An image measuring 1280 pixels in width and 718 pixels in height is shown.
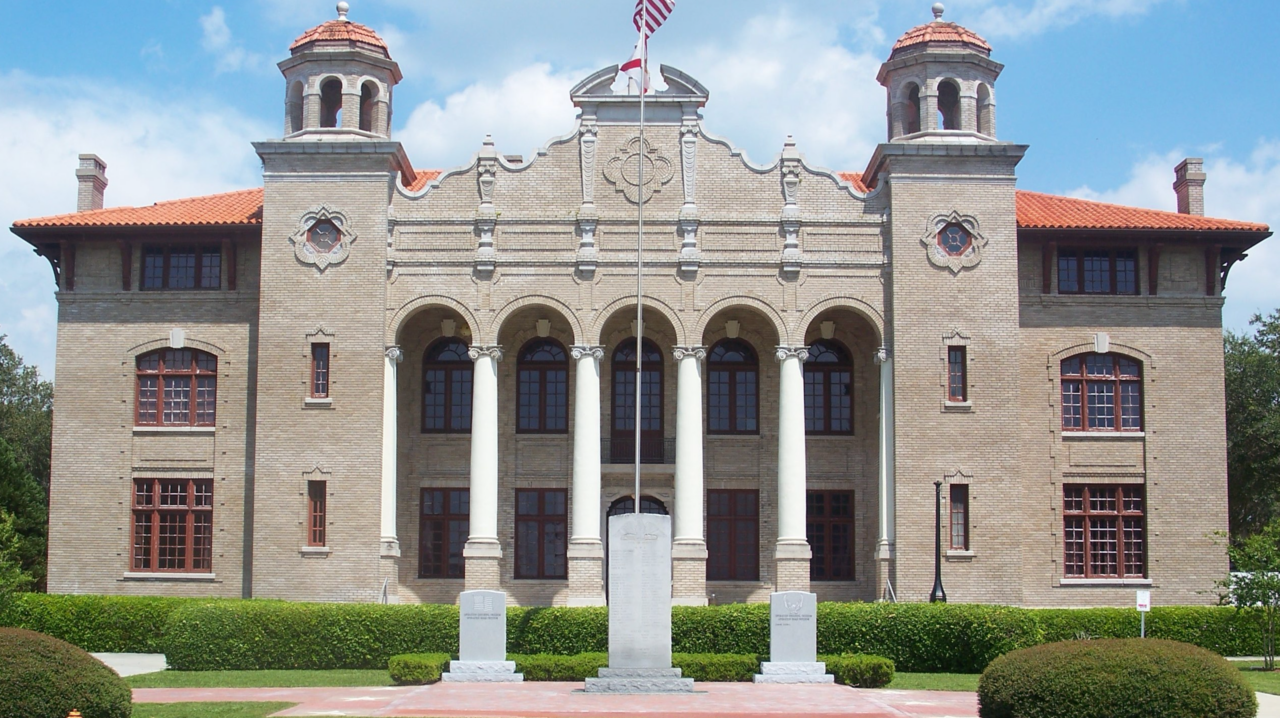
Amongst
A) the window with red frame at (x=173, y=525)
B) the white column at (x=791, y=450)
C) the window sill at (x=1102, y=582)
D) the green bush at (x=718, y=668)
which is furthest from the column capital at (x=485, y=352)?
the window sill at (x=1102, y=582)

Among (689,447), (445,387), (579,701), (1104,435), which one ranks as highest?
(445,387)

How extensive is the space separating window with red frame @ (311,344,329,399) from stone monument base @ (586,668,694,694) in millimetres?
14018

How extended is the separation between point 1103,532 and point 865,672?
1325cm

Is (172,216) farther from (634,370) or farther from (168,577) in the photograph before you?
(634,370)

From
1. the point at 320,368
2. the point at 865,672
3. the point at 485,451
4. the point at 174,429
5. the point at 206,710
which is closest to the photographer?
the point at 206,710

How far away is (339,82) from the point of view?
122 ft

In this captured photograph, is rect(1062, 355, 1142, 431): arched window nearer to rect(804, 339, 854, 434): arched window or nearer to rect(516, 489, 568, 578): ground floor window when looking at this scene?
rect(804, 339, 854, 434): arched window

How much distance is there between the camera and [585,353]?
35781mm

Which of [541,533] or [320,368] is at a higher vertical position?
[320,368]

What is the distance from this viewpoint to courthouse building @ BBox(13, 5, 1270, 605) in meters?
35.3

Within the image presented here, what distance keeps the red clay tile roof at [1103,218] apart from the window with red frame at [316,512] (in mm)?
19298

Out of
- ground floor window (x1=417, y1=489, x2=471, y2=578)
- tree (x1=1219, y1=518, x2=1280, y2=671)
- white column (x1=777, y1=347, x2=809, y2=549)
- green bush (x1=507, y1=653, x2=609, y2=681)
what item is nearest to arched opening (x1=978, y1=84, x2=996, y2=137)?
white column (x1=777, y1=347, x2=809, y2=549)

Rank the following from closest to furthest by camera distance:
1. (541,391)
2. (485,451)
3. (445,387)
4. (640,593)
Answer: (640,593)
(485,451)
(541,391)
(445,387)

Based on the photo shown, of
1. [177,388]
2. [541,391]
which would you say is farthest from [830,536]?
[177,388]
